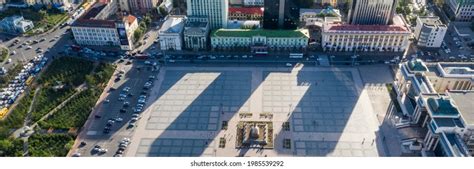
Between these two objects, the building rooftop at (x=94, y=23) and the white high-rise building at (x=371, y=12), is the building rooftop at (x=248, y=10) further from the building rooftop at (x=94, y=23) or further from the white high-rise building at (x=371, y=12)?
the building rooftop at (x=94, y=23)

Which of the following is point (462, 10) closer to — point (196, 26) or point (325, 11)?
point (325, 11)

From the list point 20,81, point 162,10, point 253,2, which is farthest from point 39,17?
point 253,2

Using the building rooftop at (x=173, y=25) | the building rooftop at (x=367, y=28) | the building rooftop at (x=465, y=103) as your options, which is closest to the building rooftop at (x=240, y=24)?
the building rooftop at (x=173, y=25)

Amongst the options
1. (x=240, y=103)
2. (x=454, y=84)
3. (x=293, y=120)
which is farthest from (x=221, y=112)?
(x=454, y=84)

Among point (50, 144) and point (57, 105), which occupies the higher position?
point (57, 105)

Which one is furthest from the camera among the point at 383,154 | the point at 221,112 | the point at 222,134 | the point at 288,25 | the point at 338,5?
the point at 338,5

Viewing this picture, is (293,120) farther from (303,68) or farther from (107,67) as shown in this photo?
(107,67)
